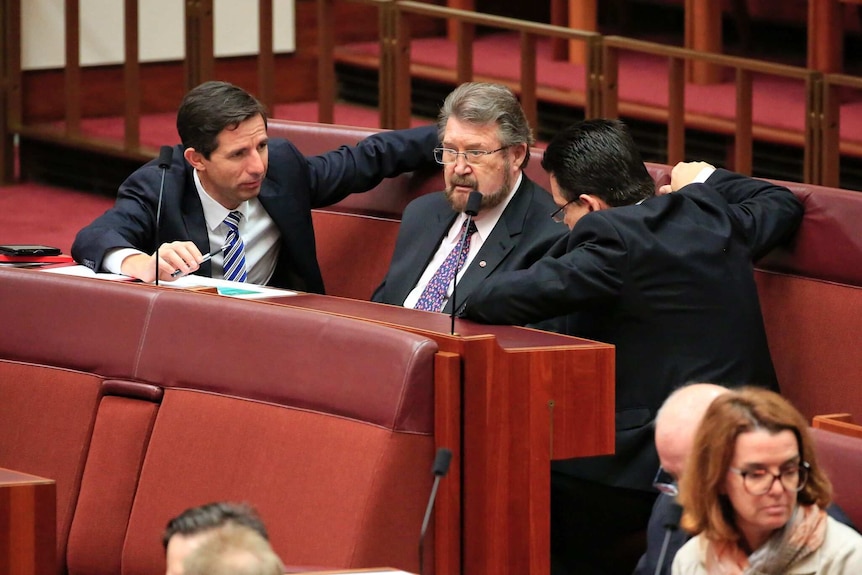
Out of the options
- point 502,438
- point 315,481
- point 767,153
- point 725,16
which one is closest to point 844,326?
point 502,438

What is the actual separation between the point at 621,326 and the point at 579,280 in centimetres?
15

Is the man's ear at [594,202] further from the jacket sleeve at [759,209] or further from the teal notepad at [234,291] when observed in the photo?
the teal notepad at [234,291]

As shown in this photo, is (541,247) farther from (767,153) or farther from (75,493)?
(767,153)

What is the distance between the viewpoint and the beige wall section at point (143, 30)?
5836mm

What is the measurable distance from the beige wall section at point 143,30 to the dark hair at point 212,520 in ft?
14.6

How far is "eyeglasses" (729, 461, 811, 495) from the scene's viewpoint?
189cm

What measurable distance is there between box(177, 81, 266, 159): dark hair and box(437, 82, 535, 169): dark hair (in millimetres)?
456

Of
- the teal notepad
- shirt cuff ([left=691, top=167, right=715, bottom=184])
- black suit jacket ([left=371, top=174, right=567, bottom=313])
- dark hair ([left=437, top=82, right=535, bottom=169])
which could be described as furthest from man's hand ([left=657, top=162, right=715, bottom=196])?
the teal notepad

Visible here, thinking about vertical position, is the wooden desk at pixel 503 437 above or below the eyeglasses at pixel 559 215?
below

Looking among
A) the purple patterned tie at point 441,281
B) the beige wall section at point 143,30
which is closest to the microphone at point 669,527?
the purple patterned tie at point 441,281

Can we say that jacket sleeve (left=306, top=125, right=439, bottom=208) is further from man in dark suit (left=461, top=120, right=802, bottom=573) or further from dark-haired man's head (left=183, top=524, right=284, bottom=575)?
dark-haired man's head (left=183, top=524, right=284, bottom=575)

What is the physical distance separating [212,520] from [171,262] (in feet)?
4.59

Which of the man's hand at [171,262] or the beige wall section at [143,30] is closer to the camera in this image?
the man's hand at [171,262]

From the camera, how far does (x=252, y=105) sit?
3.38 m
